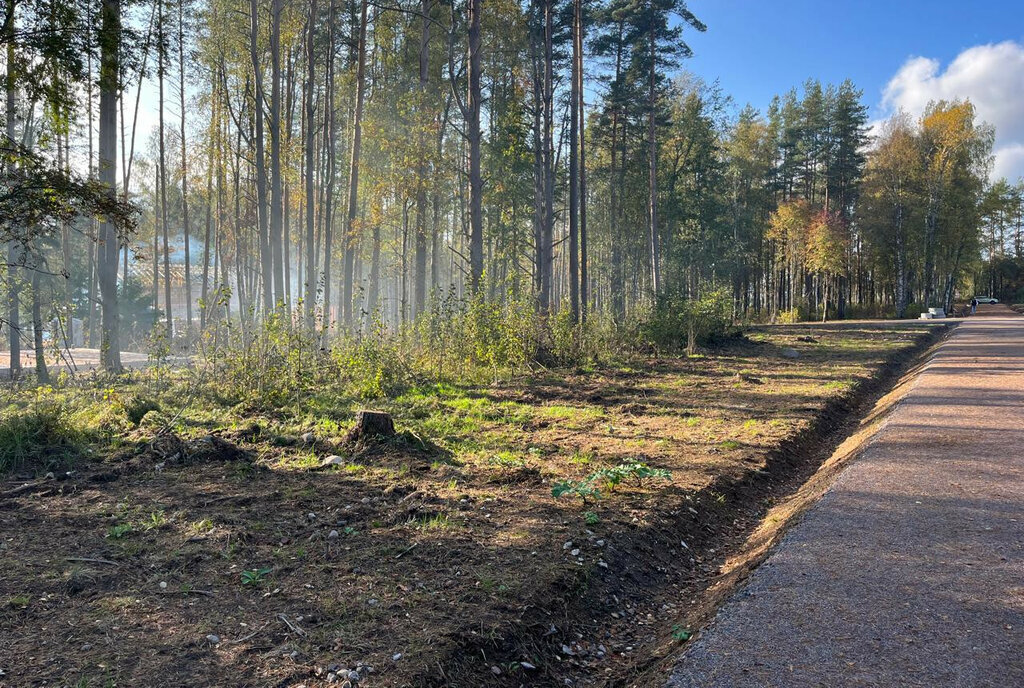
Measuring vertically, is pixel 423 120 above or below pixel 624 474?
above

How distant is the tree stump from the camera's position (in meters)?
6.54

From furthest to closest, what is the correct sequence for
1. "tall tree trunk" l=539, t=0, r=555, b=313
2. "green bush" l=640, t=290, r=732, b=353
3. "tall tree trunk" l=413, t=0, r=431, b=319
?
"tall tree trunk" l=413, t=0, r=431, b=319 < "green bush" l=640, t=290, r=732, b=353 < "tall tree trunk" l=539, t=0, r=555, b=313

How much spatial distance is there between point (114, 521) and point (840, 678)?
460 cm

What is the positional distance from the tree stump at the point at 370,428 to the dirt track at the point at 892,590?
4133mm

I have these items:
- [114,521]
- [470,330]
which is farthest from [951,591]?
[470,330]

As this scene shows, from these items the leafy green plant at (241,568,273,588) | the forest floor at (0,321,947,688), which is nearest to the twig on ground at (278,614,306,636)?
the forest floor at (0,321,947,688)

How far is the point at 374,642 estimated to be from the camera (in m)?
2.81

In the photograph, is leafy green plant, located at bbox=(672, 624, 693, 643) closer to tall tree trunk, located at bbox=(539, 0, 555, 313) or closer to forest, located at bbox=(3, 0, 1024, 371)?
forest, located at bbox=(3, 0, 1024, 371)

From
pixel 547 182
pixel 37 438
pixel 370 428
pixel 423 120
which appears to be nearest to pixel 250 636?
pixel 370 428

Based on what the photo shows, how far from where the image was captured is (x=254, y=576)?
346cm

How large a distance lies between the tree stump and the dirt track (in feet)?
13.6

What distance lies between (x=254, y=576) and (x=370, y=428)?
10.2 ft

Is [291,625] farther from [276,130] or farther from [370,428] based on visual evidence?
[276,130]

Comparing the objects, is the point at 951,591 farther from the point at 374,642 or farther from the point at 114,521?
the point at 114,521
